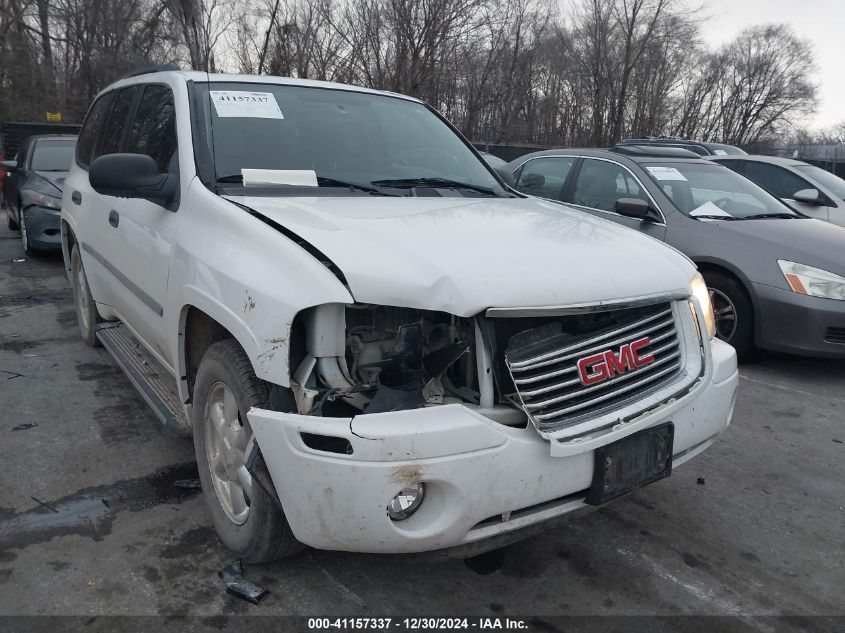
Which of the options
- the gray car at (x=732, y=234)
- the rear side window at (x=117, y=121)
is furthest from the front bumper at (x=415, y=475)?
the gray car at (x=732, y=234)

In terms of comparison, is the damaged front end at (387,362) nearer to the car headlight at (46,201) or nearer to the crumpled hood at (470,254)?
the crumpled hood at (470,254)

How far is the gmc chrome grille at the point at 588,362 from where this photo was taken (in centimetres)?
216

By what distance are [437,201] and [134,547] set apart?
1.91m

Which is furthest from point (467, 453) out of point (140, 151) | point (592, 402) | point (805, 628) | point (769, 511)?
point (140, 151)

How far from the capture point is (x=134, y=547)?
8.82 ft

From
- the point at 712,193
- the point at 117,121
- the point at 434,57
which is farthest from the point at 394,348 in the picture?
the point at 434,57

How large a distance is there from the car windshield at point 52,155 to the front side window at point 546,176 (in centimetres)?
619

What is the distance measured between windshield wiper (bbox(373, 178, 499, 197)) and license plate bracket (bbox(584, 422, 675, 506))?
1.64m

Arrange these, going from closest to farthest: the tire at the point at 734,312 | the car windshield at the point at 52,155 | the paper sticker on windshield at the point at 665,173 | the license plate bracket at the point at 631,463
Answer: the license plate bracket at the point at 631,463 → the tire at the point at 734,312 → the paper sticker on windshield at the point at 665,173 → the car windshield at the point at 52,155

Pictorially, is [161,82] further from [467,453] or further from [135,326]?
[467,453]

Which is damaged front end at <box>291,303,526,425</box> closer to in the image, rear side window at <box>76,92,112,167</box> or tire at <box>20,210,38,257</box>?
rear side window at <box>76,92,112,167</box>

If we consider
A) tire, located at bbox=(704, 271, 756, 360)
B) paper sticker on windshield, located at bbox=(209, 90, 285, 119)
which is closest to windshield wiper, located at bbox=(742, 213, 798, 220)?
tire, located at bbox=(704, 271, 756, 360)

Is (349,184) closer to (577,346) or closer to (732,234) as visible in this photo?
(577,346)

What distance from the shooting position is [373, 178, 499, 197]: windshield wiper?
3.29 meters
